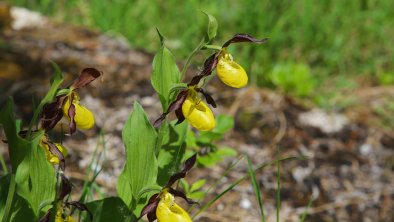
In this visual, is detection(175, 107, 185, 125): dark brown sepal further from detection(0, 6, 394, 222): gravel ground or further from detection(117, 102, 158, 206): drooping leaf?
detection(0, 6, 394, 222): gravel ground

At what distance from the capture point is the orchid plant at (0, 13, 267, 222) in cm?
124

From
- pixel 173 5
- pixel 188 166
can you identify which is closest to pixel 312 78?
pixel 173 5

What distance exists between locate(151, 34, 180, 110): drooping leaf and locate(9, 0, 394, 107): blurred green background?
196 cm

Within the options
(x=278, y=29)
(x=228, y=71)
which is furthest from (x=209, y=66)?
(x=278, y=29)

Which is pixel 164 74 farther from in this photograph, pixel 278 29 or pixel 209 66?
pixel 278 29

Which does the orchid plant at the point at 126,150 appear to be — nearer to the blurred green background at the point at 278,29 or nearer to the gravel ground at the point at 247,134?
the gravel ground at the point at 247,134

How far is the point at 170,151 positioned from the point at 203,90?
211mm

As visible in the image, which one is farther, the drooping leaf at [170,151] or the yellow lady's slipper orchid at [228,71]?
the drooping leaf at [170,151]

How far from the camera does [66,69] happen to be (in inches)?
112

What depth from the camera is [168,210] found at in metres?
1.31

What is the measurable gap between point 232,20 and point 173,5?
0.35 meters

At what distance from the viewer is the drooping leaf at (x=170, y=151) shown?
151 cm

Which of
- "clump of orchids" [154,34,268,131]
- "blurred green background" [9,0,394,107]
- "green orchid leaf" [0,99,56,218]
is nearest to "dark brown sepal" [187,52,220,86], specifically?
"clump of orchids" [154,34,268,131]

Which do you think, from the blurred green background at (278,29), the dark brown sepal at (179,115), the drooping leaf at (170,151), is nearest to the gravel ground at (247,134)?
the blurred green background at (278,29)
